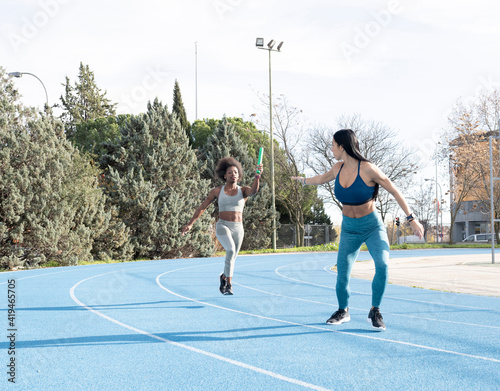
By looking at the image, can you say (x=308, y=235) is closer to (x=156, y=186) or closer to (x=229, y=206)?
(x=156, y=186)

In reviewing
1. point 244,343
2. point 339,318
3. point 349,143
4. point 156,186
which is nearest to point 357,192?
point 349,143

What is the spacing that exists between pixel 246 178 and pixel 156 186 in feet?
28.4

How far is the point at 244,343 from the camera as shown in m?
5.93

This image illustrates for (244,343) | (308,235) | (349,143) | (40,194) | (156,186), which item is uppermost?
(156,186)

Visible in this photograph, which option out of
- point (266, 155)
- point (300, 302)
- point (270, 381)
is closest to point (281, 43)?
point (266, 155)

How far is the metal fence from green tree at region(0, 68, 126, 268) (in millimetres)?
21214

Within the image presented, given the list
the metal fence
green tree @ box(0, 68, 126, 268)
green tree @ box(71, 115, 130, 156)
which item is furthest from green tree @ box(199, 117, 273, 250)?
green tree @ box(71, 115, 130, 156)

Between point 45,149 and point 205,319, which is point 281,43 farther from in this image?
point 205,319

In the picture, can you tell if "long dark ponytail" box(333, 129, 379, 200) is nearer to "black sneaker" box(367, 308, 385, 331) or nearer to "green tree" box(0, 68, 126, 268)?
"black sneaker" box(367, 308, 385, 331)

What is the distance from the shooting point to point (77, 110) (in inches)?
2329

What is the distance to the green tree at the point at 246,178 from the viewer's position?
1367 inches

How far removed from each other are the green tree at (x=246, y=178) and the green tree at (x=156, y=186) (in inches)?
191

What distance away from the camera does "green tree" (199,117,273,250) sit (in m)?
34.7

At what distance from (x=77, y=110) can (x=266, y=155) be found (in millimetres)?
28563
